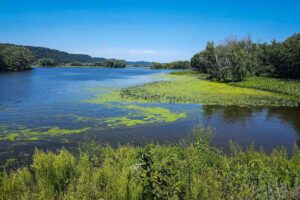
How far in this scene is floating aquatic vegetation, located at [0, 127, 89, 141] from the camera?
14.9m

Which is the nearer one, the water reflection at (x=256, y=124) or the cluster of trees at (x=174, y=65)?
the water reflection at (x=256, y=124)

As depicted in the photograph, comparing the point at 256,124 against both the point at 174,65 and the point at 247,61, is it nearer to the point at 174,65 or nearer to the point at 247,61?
the point at 247,61

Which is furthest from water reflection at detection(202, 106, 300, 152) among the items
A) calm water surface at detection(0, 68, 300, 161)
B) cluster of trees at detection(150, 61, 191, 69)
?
cluster of trees at detection(150, 61, 191, 69)

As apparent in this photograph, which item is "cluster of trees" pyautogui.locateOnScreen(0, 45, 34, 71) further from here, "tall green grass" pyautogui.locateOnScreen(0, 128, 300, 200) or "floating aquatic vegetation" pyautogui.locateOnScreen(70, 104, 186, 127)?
"tall green grass" pyautogui.locateOnScreen(0, 128, 300, 200)

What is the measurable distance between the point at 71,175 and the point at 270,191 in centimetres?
560

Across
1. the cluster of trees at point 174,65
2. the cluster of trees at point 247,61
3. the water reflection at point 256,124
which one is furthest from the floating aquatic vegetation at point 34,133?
the cluster of trees at point 174,65

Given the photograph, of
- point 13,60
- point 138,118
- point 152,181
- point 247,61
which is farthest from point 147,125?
point 13,60

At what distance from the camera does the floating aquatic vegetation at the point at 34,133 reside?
14.9m

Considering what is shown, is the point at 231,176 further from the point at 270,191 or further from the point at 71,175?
the point at 71,175

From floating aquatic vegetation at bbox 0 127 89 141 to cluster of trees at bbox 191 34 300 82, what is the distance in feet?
149

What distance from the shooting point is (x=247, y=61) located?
56781mm

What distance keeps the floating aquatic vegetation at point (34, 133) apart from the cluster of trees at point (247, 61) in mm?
45546

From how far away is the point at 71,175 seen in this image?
7.88 meters

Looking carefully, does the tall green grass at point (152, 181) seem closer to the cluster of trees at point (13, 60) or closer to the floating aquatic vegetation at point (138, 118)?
the floating aquatic vegetation at point (138, 118)
